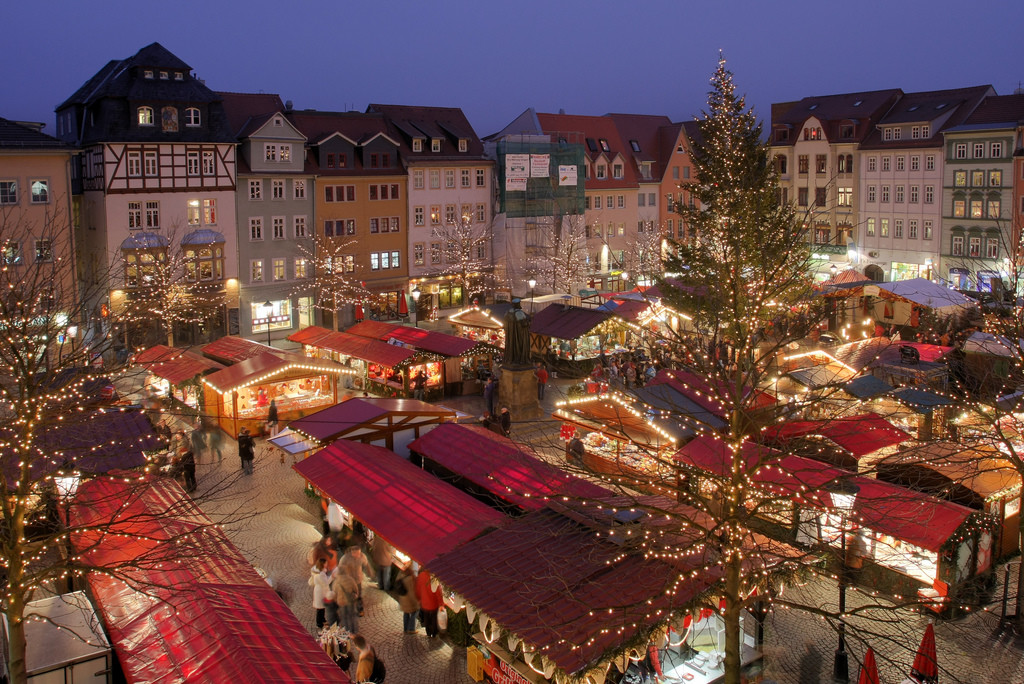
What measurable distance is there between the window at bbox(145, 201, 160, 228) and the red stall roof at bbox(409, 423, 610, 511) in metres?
Result: 23.3

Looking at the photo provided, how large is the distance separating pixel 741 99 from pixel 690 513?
24.4 m

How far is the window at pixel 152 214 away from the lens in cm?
3606

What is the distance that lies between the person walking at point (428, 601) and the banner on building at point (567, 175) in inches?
1548

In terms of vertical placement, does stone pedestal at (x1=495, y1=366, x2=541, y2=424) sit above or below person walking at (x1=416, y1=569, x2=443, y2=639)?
above

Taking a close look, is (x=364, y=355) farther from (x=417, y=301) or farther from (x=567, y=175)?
(x=567, y=175)

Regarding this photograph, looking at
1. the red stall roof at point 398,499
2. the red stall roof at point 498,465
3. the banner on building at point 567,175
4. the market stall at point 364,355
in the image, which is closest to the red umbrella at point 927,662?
the red stall roof at point 498,465

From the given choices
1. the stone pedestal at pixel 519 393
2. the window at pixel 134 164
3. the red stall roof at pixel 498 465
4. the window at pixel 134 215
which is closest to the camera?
the red stall roof at pixel 498 465

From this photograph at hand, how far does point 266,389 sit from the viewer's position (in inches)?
950

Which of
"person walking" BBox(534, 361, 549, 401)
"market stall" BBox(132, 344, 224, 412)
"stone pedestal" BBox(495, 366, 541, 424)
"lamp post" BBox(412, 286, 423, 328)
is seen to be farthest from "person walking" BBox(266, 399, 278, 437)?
"lamp post" BBox(412, 286, 423, 328)

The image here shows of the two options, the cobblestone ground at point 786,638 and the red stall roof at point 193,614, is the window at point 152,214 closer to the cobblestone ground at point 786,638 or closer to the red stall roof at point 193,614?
the cobblestone ground at point 786,638

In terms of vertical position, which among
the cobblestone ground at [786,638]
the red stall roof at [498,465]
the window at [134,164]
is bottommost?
the cobblestone ground at [786,638]

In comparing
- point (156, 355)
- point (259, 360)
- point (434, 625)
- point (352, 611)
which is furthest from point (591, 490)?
point (156, 355)

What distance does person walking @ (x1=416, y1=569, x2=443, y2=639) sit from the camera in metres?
12.7

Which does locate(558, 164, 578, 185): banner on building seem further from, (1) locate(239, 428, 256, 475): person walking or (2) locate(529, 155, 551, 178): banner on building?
(1) locate(239, 428, 256, 475): person walking
